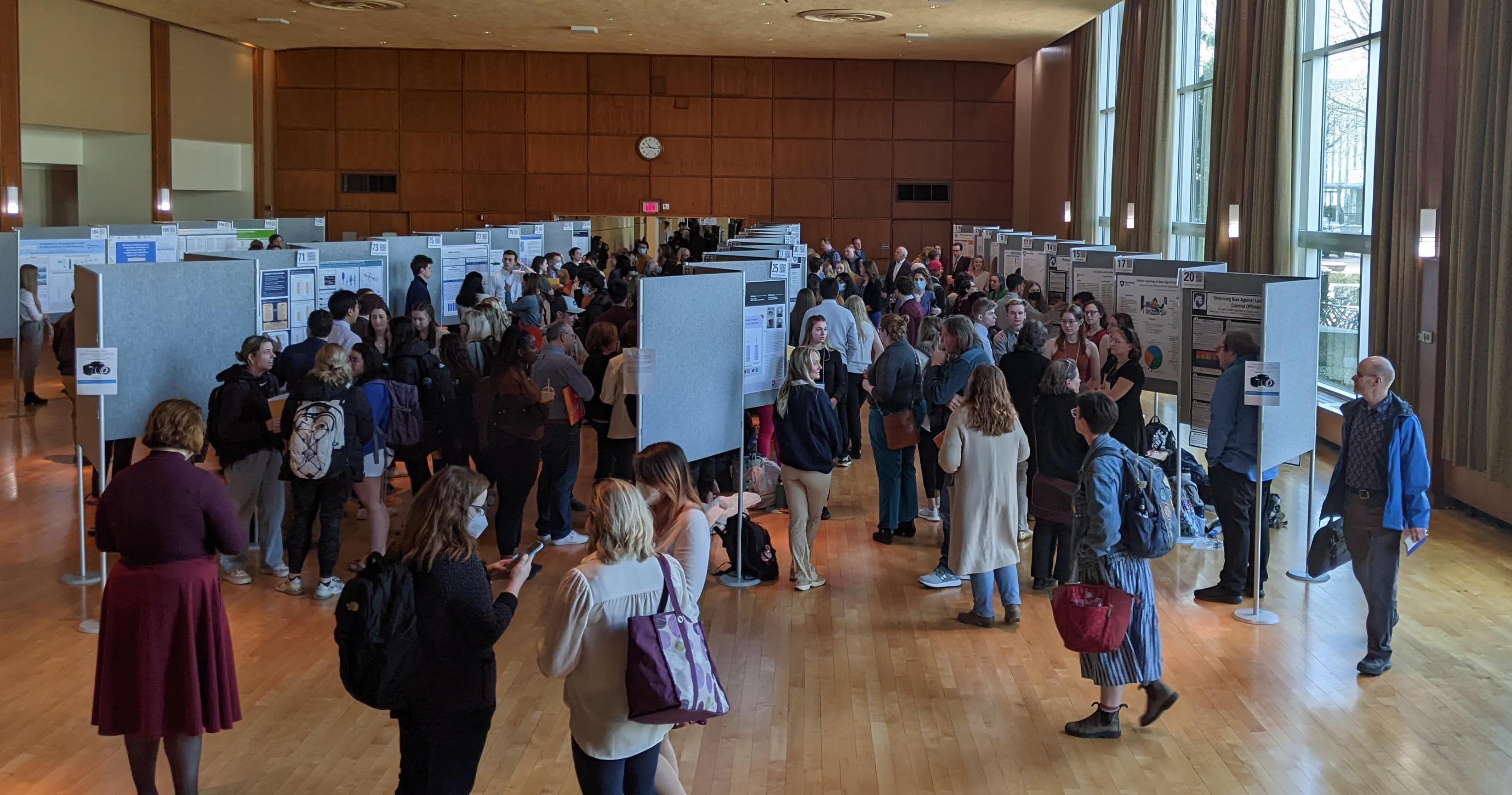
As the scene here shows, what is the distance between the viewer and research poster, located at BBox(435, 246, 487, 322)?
12273mm

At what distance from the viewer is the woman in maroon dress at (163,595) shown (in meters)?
4.04

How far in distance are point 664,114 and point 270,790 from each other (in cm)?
2147

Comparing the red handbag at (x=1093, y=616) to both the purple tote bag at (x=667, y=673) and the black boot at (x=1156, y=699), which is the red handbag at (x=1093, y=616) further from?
the purple tote bag at (x=667, y=673)

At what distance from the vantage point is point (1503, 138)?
8.34m

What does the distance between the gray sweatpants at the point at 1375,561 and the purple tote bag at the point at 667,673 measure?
367cm

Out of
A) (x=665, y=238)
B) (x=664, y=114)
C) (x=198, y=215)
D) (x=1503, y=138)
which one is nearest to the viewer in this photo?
(x=1503, y=138)

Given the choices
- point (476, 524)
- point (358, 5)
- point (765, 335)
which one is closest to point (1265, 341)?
point (765, 335)

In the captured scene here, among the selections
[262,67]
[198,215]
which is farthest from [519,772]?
[262,67]

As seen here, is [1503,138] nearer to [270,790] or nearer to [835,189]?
[270,790]

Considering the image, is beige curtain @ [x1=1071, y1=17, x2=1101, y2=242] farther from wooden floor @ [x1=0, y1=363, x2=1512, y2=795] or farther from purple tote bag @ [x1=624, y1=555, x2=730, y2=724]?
purple tote bag @ [x1=624, y1=555, x2=730, y2=724]

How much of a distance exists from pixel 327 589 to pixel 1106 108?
59.1ft

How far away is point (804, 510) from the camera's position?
7.11 m

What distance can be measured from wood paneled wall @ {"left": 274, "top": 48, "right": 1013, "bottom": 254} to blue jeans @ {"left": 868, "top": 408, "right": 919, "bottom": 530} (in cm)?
1751

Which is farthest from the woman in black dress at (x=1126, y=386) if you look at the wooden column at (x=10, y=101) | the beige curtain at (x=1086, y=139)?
the wooden column at (x=10, y=101)
